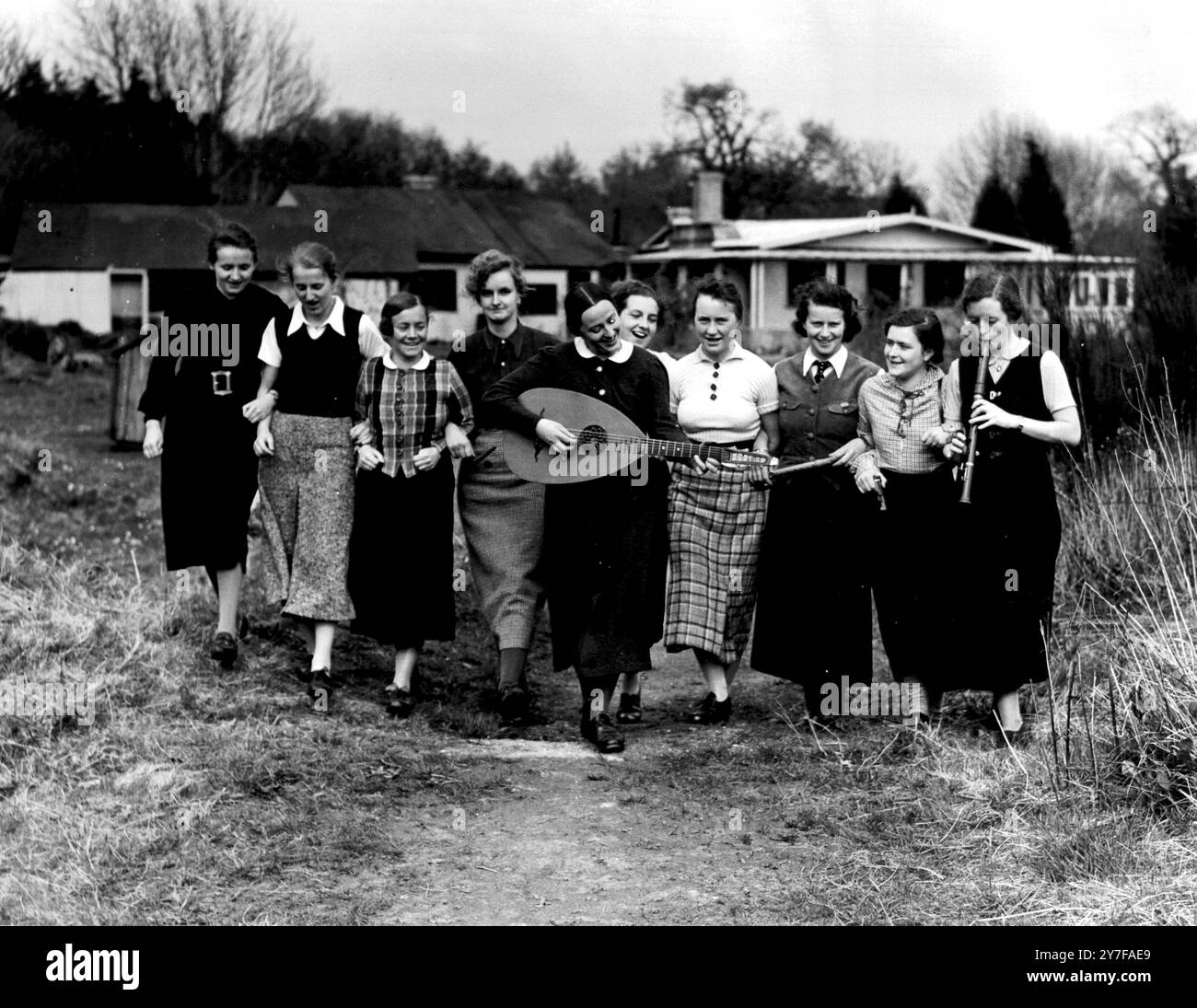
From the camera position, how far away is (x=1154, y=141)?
2355 centimetres

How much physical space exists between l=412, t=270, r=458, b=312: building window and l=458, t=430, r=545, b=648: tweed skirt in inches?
1483

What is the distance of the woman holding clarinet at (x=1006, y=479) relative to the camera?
6.09m

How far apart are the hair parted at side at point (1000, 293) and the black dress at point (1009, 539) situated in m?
0.19

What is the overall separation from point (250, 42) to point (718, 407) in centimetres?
5205

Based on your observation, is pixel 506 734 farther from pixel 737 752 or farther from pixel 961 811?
pixel 961 811

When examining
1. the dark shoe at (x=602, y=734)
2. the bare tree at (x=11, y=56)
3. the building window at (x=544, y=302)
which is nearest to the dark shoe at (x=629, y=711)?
the dark shoe at (x=602, y=734)

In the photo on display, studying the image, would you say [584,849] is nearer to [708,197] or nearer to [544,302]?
[708,197]

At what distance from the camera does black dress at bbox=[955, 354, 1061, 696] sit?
20.2ft

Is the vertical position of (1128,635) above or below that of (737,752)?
above

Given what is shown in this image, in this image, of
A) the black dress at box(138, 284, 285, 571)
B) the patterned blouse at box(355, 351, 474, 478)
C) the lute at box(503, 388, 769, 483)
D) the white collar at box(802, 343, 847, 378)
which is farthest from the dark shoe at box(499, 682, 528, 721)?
the white collar at box(802, 343, 847, 378)

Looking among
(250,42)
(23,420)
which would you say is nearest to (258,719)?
(23,420)

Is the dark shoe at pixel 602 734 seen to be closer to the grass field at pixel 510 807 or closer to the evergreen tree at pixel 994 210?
the grass field at pixel 510 807

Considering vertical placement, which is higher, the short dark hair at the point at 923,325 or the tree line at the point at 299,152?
the tree line at the point at 299,152

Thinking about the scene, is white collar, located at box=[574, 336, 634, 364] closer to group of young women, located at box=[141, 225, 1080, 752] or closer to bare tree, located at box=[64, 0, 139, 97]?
group of young women, located at box=[141, 225, 1080, 752]
